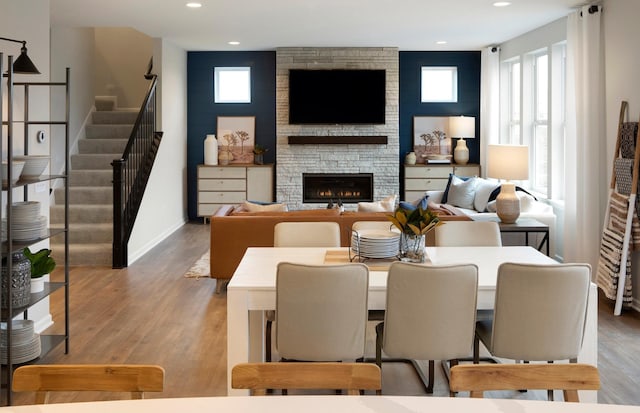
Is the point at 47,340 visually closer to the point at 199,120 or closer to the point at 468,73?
the point at 199,120

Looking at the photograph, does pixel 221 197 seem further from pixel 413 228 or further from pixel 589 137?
pixel 413 228

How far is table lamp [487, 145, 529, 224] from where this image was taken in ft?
21.9

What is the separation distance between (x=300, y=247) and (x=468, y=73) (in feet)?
24.8

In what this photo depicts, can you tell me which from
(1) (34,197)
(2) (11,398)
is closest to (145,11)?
(1) (34,197)

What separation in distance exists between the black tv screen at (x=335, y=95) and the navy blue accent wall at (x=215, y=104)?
2.35 feet

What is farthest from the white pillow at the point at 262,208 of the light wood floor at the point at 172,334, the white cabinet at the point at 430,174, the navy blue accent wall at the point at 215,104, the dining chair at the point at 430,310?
the navy blue accent wall at the point at 215,104

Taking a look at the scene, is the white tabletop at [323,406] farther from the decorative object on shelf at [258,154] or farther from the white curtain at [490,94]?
the decorative object on shelf at [258,154]

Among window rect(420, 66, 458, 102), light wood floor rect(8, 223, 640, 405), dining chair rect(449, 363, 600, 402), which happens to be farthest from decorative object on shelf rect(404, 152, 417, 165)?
dining chair rect(449, 363, 600, 402)

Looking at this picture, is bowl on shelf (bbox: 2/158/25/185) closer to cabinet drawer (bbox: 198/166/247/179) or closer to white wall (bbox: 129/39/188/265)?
white wall (bbox: 129/39/188/265)

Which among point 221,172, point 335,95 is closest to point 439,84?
point 335,95

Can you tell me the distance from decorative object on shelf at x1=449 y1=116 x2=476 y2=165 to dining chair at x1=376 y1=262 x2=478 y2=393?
26.4 feet

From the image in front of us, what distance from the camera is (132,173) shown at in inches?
337

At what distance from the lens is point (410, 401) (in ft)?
6.34

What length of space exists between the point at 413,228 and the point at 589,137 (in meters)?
3.62
